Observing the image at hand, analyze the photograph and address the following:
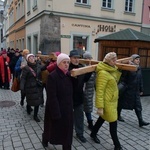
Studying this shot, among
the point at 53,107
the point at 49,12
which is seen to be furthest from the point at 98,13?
the point at 53,107

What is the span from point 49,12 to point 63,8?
1085 mm

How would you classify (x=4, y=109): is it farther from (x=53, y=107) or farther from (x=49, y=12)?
(x=49, y=12)

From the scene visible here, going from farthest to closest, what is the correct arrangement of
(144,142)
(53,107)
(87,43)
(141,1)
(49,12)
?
(141,1), (87,43), (49,12), (144,142), (53,107)

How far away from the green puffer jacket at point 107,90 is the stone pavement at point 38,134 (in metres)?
0.83

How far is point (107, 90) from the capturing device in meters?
3.48

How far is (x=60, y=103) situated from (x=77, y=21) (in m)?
11.5

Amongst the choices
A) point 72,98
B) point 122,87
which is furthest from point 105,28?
point 72,98

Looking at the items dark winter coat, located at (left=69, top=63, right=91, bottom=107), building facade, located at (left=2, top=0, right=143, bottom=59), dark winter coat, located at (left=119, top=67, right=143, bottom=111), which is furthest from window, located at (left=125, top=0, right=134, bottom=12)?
dark winter coat, located at (left=69, top=63, right=91, bottom=107)

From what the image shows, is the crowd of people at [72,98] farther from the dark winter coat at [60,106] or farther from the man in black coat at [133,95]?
the man in black coat at [133,95]

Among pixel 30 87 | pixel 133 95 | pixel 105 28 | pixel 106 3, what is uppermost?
pixel 106 3

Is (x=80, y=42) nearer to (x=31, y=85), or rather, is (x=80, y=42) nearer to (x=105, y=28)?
(x=105, y=28)

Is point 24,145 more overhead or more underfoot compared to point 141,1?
more underfoot

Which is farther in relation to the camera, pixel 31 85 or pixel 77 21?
pixel 77 21

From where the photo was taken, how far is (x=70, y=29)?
1366cm
